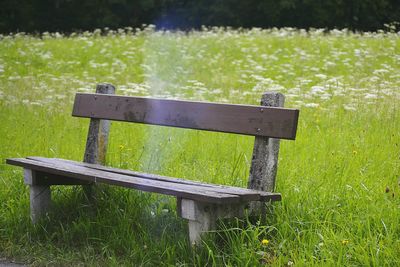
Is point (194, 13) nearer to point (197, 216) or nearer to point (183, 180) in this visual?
point (183, 180)

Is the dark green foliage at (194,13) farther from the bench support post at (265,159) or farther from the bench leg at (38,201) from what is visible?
the bench support post at (265,159)

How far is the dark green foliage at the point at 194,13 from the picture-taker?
30828 millimetres

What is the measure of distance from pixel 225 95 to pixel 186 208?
20.1 feet

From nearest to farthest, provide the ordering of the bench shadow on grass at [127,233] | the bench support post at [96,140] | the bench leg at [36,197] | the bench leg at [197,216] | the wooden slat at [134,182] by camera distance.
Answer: the wooden slat at [134,182]
the bench leg at [197,216]
the bench shadow on grass at [127,233]
the bench leg at [36,197]
the bench support post at [96,140]

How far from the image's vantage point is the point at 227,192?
3797 millimetres

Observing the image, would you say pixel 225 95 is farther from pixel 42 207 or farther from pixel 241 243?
Answer: pixel 241 243

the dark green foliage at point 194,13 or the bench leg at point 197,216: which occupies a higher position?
the dark green foliage at point 194,13

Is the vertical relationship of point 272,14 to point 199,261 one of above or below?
above

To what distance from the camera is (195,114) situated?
4.41 meters

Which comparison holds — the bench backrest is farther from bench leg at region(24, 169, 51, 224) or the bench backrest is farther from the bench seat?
bench leg at region(24, 169, 51, 224)

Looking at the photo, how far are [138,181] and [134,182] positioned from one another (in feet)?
0.40

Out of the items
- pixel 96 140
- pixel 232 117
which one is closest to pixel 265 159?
pixel 232 117

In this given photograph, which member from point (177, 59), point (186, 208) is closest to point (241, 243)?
point (186, 208)

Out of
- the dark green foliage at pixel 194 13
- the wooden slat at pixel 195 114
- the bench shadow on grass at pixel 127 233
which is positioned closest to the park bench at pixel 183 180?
the wooden slat at pixel 195 114
